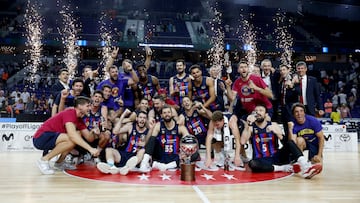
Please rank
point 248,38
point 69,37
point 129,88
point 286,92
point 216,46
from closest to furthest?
point 286,92, point 129,88, point 69,37, point 216,46, point 248,38

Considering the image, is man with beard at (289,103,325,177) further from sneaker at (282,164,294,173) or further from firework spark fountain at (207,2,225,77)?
firework spark fountain at (207,2,225,77)

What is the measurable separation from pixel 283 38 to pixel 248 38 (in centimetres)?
245

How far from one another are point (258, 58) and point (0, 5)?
1781cm

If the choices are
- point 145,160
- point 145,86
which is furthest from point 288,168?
point 145,86

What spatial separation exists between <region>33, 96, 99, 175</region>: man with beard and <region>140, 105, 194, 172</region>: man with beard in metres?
1.09

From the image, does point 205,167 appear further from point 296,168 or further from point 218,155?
point 296,168

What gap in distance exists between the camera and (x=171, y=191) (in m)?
3.92

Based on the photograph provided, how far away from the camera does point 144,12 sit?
25.2m

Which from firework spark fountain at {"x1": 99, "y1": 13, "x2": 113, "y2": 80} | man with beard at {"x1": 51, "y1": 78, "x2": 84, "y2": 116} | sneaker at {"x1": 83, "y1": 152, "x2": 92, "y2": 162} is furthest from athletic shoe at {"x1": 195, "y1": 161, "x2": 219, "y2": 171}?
firework spark fountain at {"x1": 99, "y1": 13, "x2": 113, "y2": 80}

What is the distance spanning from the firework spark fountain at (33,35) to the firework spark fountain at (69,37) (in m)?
1.51

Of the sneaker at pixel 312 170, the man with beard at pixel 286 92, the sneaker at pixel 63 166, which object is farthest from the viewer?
the man with beard at pixel 286 92

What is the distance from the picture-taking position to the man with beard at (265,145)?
5.19m

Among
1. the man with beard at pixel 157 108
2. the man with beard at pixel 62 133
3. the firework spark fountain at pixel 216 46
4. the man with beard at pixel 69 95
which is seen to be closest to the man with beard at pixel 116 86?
the man with beard at pixel 69 95

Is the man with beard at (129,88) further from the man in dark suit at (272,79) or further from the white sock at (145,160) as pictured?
the man in dark suit at (272,79)
